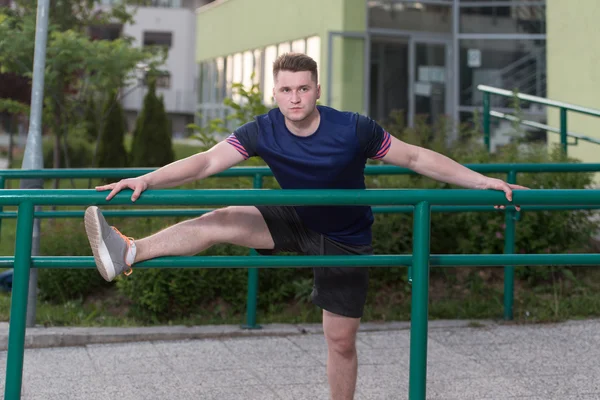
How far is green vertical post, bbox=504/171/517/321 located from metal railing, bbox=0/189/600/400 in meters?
3.06

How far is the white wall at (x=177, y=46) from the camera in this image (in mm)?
52500

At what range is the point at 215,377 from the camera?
16.6ft

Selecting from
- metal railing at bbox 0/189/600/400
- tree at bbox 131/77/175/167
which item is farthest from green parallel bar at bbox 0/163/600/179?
tree at bbox 131/77/175/167

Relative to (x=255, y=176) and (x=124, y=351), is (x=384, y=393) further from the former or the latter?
(x=255, y=176)

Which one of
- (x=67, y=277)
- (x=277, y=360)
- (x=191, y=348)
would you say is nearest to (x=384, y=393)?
(x=277, y=360)

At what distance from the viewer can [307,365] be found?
531 cm

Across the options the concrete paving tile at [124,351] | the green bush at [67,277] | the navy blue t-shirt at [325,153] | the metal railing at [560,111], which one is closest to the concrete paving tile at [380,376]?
the concrete paving tile at [124,351]

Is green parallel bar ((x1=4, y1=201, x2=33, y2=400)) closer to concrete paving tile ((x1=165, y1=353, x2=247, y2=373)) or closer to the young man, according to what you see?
the young man

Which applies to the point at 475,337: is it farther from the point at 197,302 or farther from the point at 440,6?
the point at 440,6

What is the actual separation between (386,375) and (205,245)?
196cm

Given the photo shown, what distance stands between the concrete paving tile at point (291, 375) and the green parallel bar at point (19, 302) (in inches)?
81.5

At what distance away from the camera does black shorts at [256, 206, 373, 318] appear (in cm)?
370

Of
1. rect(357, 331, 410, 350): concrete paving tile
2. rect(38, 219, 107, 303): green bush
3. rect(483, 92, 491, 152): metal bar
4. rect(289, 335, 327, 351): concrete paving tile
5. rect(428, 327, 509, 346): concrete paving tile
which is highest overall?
rect(483, 92, 491, 152): metal bar

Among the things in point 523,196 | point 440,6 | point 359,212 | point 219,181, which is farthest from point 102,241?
point 440,6
